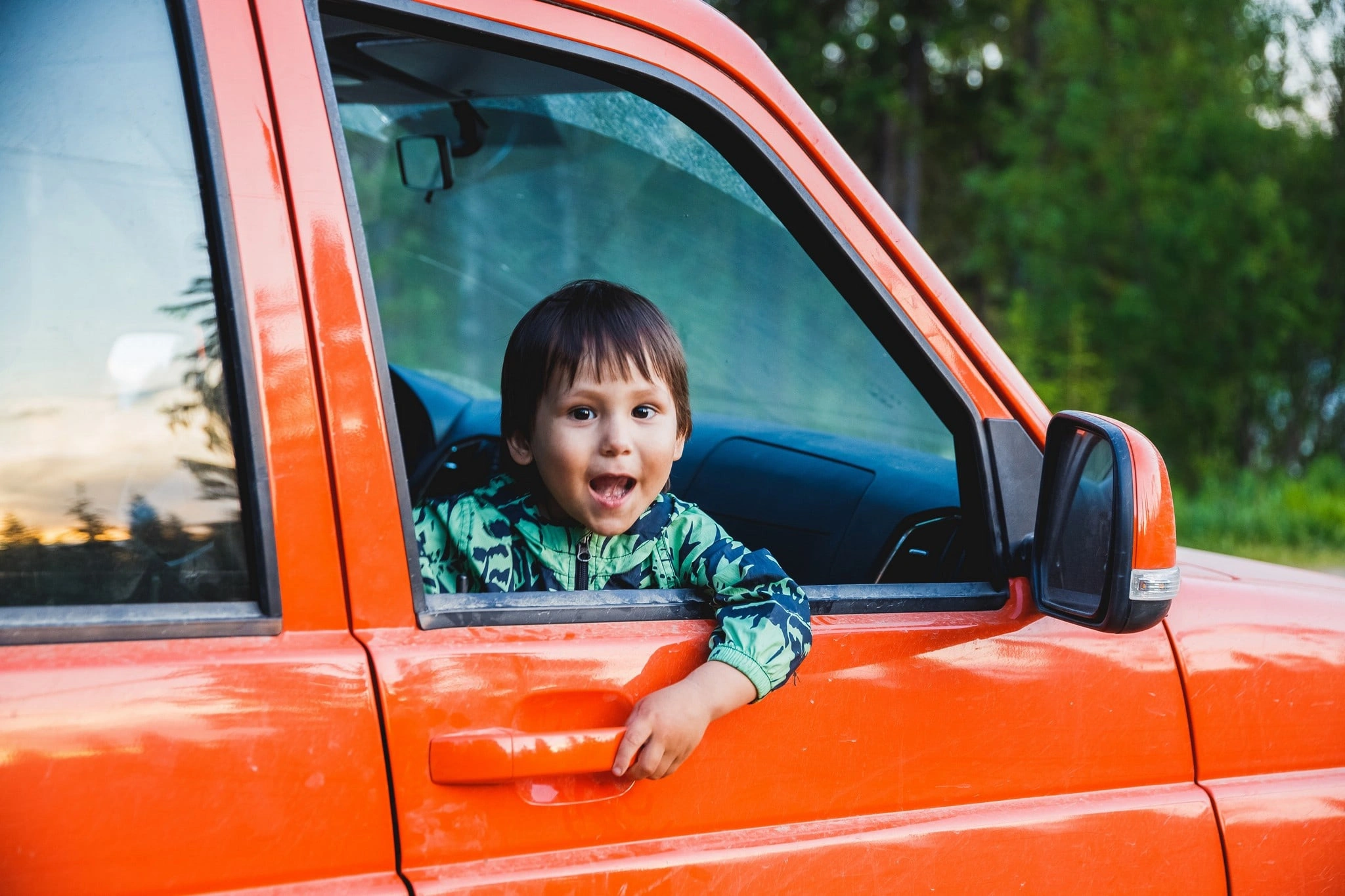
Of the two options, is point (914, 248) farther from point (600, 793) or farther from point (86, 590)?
point (86, 590)

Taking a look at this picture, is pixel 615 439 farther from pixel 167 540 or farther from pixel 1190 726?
pixel 1190 726

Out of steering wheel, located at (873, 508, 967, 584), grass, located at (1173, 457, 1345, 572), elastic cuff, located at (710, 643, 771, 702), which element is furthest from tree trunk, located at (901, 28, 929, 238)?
elastic cuff, located at (710, 643, 771, 702)

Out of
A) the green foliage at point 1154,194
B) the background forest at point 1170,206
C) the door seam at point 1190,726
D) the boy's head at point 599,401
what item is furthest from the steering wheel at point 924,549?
the green foliage at point 1154,194

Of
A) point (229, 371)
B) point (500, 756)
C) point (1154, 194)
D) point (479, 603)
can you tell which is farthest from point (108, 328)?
point (1154, 194)

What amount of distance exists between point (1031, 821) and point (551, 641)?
0.69m

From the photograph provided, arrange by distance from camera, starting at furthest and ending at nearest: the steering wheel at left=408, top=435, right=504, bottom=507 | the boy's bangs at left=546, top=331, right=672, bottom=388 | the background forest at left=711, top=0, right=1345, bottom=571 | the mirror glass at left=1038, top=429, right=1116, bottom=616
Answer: the background forest at left=711, top=0, right=1345, bottom=571 → the steering wheel at left=408, top=435, right=504, bottom=507 → the boy's bangs at left=546, top=331, right=672, bottom=388 → the mirror glass at left=1038, top=429, right=1116, bottom=616

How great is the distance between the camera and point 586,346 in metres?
1.63

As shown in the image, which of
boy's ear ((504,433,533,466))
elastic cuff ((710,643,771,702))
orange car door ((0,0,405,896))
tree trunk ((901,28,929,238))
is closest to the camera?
orange car door ((0,0,405,896))

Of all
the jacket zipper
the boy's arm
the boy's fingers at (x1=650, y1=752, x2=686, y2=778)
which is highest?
the jacket zipper

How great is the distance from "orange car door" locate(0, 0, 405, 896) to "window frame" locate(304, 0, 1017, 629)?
0.29 feet

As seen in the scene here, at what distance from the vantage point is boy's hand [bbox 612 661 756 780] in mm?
1317

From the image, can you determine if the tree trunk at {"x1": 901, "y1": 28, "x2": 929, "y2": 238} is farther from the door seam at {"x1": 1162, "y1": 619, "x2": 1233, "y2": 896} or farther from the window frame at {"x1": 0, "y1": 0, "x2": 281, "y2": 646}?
the window frame at {"x1": 0, "y1": 0, "x2": 281, "y2": 646}

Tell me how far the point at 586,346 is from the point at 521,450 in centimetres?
20

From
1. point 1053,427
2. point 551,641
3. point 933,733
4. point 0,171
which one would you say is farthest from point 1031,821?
point 0,171
